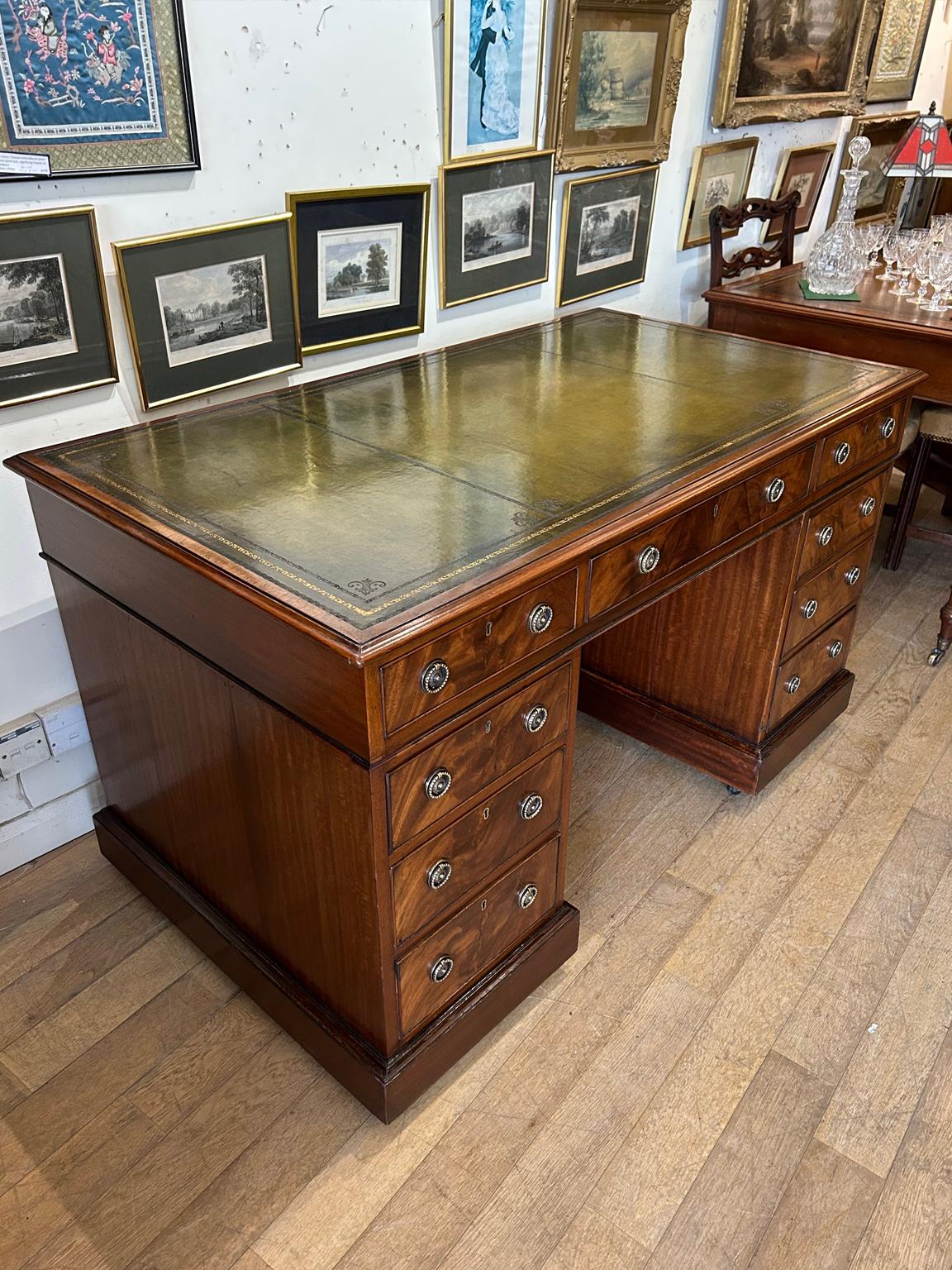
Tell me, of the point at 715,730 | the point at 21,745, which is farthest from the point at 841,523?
the point at 21,745

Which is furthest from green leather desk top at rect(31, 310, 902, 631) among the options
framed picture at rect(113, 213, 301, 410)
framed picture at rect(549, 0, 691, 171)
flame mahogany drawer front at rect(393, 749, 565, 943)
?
framed picture at rect(549, 0, 691, 171)

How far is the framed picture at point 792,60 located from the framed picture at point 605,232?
0.50 metres

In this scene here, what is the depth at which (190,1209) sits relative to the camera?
1686 millimetres

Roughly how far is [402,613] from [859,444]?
4.98 feet

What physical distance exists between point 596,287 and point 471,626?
2.07 metres

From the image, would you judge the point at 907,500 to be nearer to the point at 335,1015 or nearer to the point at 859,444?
the point at 859,444

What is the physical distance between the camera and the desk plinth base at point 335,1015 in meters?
1.79

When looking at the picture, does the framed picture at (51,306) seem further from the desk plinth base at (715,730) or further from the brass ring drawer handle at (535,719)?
the desk plinth base at (715,730)

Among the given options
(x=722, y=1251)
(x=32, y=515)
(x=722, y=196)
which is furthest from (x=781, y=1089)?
(x=722, y=196)

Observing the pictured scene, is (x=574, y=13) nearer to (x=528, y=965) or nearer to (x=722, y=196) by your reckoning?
(x=722, y=196)

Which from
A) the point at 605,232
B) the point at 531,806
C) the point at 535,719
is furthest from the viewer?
the point at 605,232

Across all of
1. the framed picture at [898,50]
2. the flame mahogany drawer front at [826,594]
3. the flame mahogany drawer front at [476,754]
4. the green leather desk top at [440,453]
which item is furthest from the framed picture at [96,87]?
the framed picture at [898,50]

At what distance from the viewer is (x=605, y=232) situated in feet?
10.1

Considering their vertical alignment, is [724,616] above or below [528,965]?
above
